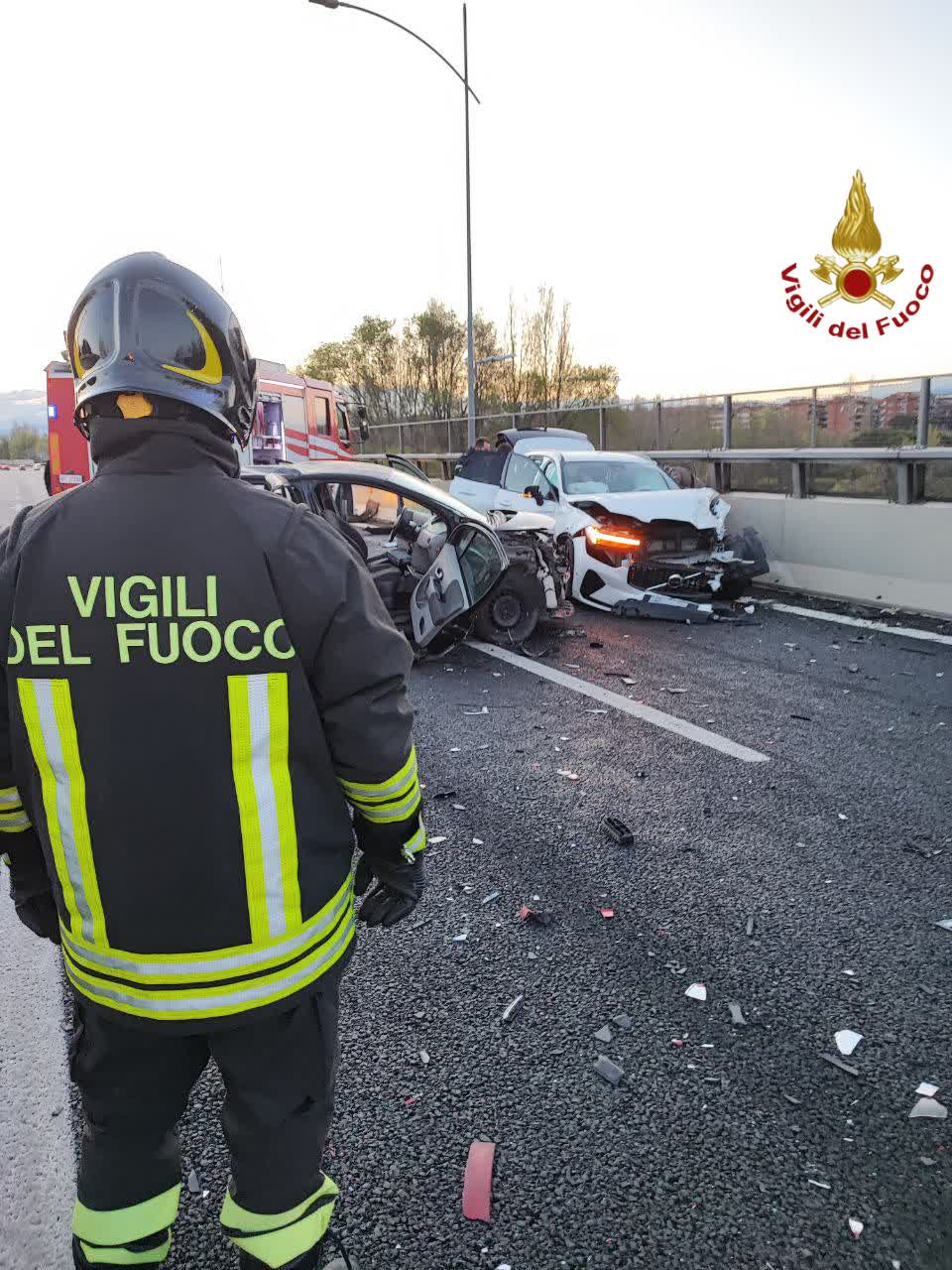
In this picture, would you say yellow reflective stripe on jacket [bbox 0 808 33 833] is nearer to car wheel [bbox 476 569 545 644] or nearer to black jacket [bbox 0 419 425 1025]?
black jacket [bbox 0 419 425 1025]

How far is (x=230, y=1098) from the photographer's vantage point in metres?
1.66

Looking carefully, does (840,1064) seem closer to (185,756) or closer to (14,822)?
(185,756)

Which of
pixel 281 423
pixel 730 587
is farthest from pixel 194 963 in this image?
pixel 281 423

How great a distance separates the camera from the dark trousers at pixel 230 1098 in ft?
5.32

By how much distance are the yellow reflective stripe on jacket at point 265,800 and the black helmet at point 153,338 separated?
1.75 ft

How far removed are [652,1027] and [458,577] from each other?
15.9ft

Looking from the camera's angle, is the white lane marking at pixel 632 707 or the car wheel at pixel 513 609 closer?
the white lane marking at pixel 632 707

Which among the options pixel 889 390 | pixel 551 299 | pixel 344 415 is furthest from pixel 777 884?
pixel 551 299

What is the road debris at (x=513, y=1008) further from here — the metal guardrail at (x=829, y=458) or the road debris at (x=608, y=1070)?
the metal guardrail at (x=829, y=458)

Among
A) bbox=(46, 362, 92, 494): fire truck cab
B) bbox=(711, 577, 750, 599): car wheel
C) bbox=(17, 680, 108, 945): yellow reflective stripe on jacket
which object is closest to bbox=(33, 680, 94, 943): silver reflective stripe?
bbox=(17, 680, 108, 945): yellow reflective stripe on jacket

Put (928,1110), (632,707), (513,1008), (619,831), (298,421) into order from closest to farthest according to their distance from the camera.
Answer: (928,1110)
(513,1008)
(619,831)
(632,707)
(298,421)

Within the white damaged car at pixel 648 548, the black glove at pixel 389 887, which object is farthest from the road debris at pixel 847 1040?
the white damaged car at pixel 648 548

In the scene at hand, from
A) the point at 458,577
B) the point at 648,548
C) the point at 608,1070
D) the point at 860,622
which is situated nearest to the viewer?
the point at 608,1070

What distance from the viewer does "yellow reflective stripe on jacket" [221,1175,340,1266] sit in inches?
65.1
